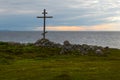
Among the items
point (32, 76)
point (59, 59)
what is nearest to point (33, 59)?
point (59, 59)

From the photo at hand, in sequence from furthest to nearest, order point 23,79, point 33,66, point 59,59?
point 59,59, point 33,66, point 23,79

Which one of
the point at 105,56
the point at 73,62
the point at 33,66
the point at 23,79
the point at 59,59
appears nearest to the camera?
the point at 23,79

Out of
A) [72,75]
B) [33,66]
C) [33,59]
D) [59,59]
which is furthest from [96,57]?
[72,75]

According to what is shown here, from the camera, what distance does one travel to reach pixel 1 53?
47062mm

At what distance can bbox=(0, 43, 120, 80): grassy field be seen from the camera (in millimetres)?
31377

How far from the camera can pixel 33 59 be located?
4444 centimetres

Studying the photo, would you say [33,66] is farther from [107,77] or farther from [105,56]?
[105,56]

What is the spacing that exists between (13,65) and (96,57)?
1197 centimetres

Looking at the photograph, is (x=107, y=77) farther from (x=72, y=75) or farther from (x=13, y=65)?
(x=13, y=65)

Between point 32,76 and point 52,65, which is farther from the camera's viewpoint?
point 52,65

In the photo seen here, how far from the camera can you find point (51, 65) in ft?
126

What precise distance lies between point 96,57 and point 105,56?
6.55ft

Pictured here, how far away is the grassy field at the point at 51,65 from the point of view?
3138 centimetres

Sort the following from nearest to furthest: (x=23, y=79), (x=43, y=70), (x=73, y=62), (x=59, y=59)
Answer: (x=23, y=79)
(x=43, y=70)
(x=73, y=62)
(x=59, y=59)
